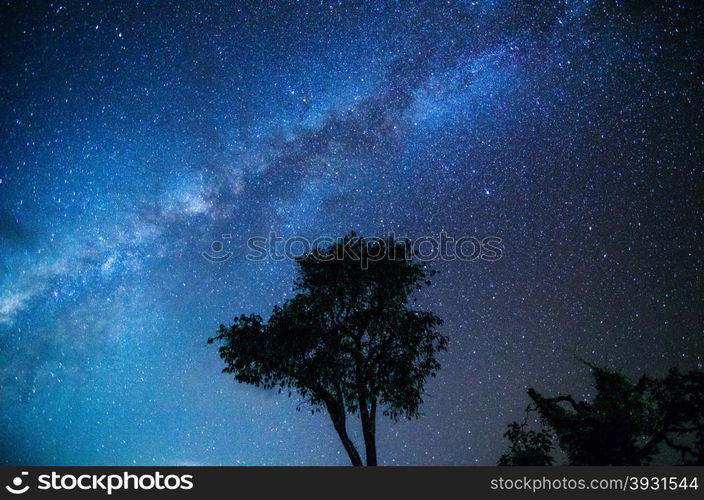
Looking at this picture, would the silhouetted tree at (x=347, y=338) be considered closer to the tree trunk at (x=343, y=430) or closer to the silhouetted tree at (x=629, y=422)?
the tree trunk at (x=343, y=430)

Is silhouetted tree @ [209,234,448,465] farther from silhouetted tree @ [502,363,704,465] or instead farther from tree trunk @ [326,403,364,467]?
silhouetted tree @ [502,363,704,465]

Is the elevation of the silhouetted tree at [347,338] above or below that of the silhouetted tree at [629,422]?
above

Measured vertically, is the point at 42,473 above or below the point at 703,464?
above

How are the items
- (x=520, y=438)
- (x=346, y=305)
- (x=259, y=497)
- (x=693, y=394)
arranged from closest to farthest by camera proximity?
(x=259, y=497) < (x=693, y=394) < (x=520, y=438) < (x=346, y=305)

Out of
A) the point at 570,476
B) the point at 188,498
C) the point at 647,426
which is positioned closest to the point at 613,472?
the point at 570,476

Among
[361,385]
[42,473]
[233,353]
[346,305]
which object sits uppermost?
[346,305]

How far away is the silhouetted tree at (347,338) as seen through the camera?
16188mm

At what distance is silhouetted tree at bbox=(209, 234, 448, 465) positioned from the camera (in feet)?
53.1

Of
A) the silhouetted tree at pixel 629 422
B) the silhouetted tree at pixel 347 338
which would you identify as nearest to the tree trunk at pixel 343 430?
the silhouetted tree at pixel 347 338

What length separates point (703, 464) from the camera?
10203 mm

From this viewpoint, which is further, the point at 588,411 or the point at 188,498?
the point at 588,411

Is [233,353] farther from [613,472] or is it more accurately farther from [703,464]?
[703,464]

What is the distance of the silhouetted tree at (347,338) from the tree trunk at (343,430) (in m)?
0.03

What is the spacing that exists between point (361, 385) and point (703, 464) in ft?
33.1
